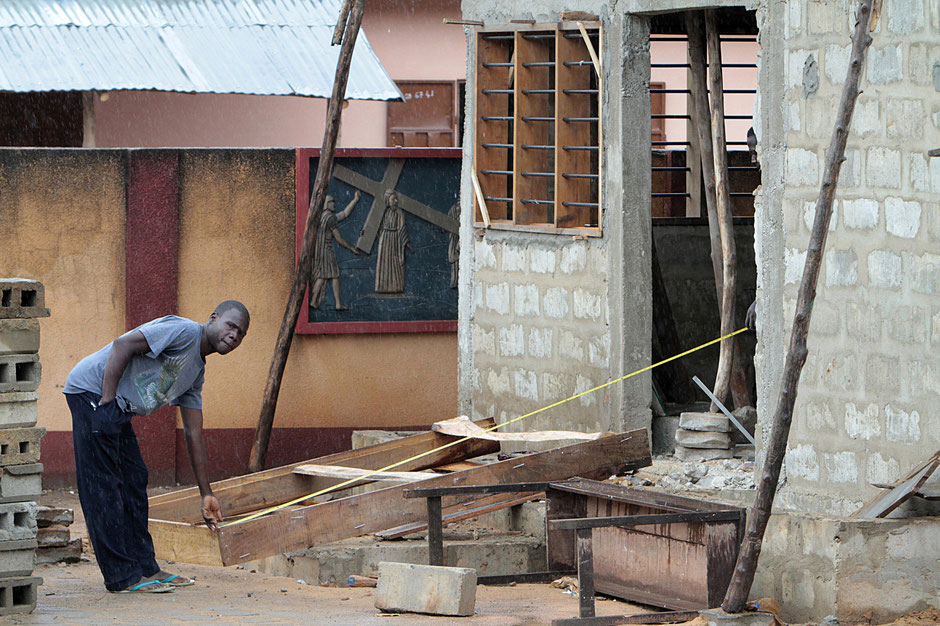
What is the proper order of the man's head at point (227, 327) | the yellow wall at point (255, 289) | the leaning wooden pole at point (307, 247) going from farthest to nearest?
the yellow wall at point (255, 289), the leaning wooden pole at point (307, 247), the man's head at point (227, 327)

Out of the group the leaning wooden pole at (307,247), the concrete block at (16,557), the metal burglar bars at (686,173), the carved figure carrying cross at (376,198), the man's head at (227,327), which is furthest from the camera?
the carved figure carrying cross at (376,198)

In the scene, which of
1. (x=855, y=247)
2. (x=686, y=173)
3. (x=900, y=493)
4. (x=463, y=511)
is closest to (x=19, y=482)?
(x=463, y=511)

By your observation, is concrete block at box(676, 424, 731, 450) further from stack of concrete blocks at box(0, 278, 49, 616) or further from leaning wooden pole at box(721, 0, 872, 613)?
stack of concrete blocks at box(0, 278, 49, 616)

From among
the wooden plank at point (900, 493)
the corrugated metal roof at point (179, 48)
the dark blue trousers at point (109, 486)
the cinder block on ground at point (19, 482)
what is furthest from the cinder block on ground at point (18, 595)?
the corrugated metal roof at point (179, 48)

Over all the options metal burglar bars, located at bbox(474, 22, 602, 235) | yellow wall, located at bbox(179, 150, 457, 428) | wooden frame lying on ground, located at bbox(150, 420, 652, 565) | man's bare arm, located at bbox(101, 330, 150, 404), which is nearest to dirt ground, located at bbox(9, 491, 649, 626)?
wooden frame lying on ground, located at bbox(150, 420, 652, 565)

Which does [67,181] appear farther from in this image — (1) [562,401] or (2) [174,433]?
(1) [562,401]

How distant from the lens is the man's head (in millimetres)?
7461

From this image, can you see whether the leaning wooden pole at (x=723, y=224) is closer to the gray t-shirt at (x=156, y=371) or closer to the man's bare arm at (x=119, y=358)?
the gray t-shirt at (x=156, y=371)

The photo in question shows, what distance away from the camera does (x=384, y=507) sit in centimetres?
819

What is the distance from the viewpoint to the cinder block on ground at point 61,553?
8.63 m

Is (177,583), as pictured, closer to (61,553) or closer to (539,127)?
(61,553)

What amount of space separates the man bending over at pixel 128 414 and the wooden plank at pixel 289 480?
71 centimetres

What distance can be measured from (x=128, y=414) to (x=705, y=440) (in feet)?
13.0

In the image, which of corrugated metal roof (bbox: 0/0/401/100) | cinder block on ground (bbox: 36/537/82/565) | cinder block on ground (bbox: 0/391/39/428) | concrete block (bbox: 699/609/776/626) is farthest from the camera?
corrugated metal roof (bbox: 0/0/401/100)
